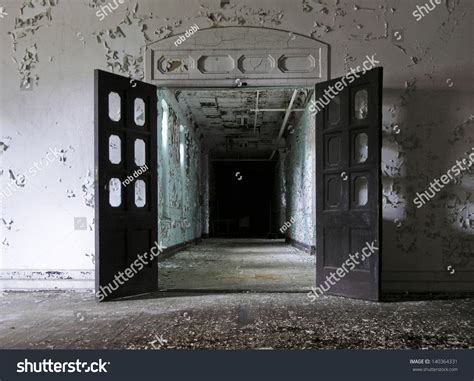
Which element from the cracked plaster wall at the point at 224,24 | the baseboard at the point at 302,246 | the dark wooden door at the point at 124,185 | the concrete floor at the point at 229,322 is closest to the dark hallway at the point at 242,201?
the baseboard at the point at 302,246

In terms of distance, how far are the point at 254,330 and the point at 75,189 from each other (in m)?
2.97

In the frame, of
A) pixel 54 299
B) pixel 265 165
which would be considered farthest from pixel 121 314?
pixel 265 165

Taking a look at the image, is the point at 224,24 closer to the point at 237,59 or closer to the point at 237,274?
the point at 237,59

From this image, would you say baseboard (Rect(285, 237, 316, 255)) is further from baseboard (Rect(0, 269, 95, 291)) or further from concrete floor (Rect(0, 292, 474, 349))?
baseboard (Rect(0, 269, 95, 291))

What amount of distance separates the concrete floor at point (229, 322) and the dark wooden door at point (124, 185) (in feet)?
1.07

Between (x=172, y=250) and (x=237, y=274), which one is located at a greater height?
(x=237, y=274)

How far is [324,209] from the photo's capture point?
17.7 feet

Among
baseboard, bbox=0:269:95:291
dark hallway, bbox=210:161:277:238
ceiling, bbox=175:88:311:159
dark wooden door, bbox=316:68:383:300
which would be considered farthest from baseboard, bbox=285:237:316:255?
dark hallway, bbox=210:161:277:238

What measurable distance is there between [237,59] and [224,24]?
1.41 feet

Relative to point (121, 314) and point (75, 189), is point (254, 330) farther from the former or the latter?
point (75, 189)

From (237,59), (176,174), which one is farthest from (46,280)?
(176,174)

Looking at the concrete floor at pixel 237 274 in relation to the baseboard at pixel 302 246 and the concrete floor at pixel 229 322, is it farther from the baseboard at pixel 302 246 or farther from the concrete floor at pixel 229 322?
the baseboard at pixel 302 246

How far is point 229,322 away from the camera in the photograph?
401 centimetres

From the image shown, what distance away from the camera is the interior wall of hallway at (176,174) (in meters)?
9.58
